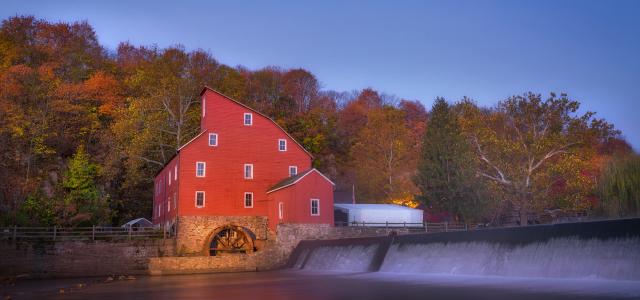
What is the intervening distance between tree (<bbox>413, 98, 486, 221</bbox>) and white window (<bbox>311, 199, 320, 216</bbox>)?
10.4m

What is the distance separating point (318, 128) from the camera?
5475cm

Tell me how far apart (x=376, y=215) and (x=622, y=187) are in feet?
69.2

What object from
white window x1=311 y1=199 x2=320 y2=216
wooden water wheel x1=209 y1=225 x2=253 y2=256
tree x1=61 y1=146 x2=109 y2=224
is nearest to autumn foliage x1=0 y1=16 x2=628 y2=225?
tree x1=61 y1=146 x2=109 y2=224

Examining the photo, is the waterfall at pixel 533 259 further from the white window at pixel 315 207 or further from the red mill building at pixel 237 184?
the red mill building at pixel 237 184

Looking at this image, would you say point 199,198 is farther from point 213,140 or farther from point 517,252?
point 517,252

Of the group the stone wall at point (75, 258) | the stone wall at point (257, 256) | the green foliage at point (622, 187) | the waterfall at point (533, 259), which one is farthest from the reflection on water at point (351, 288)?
the green foliage at point (622, 187)

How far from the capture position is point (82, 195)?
132 ft

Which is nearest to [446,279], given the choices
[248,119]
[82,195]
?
[248,119]

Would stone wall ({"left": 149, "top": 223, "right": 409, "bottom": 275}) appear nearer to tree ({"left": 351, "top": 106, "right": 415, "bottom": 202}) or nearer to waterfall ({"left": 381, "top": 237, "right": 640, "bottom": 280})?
waterfall ({"left": 381, "top": 237, "right": 640, "bottom": 280})

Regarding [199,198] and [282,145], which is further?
[282,145]

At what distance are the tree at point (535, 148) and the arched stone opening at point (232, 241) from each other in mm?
17632

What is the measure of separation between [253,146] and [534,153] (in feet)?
65.2

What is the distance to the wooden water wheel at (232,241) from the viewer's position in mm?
34719

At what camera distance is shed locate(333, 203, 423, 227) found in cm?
4266
